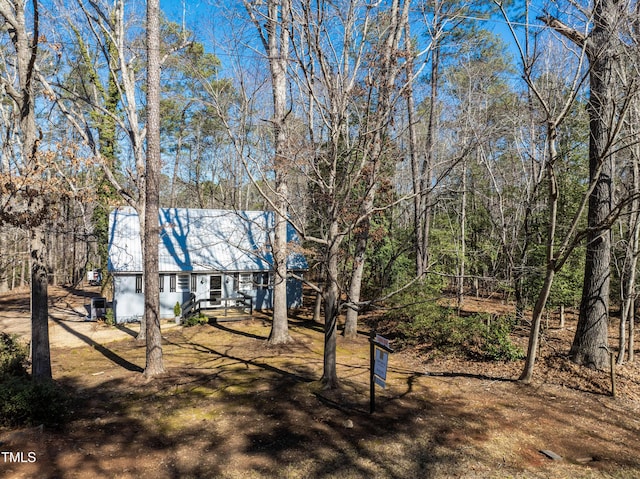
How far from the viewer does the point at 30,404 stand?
6156mm

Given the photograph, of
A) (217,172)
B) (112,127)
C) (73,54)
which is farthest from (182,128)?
(73,54)

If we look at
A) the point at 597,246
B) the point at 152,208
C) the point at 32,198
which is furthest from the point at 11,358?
the point at 597,246

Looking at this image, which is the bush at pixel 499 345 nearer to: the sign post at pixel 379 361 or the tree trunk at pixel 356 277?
the tree trunk at pixel 356 277

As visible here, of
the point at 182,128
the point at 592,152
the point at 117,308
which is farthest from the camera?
the point at 182,128

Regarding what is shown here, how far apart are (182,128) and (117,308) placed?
1645 centimetres

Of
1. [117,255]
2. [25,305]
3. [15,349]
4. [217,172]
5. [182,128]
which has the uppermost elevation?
[182,128]

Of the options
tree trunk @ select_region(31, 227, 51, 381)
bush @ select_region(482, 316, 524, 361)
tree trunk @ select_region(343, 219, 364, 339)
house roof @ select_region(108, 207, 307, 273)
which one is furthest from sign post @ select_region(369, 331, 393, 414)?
house roof @ select_region(108, 207, 307, 273)

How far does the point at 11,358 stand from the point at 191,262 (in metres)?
8.00

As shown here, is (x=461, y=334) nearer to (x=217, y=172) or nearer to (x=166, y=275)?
(x=166, y=275)

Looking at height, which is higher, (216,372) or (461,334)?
(461,334)

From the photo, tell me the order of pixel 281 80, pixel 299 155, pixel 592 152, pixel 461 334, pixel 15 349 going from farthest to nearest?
pixel 281 80
pixel 461 334
pixel 592 152
pixel 15 349
pixel 299 155

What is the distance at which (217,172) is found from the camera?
30.7 m

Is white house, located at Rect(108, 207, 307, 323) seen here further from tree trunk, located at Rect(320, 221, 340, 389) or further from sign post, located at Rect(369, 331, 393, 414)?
sign post, located at Rect(369, 331, 393, 414)

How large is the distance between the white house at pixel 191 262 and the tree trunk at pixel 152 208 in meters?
5.56
